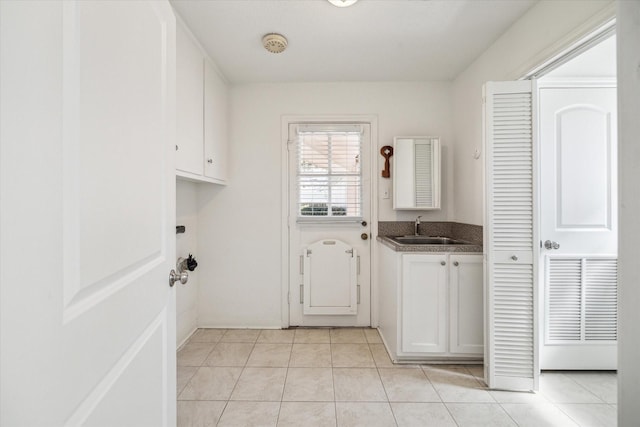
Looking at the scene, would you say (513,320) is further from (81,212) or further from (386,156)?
(81,212)

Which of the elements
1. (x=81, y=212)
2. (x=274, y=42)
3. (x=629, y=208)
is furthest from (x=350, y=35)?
(x=81, y=212)

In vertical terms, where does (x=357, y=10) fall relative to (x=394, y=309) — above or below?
above

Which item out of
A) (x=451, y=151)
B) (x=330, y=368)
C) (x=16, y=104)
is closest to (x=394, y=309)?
(x=330, y=368)

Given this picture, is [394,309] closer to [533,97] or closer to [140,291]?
[533,97]

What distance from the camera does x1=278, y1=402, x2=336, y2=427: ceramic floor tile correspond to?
63.1 inches

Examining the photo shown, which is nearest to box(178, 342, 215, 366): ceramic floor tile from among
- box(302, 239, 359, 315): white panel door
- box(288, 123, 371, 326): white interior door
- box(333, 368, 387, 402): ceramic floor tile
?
box(288, 123, 371, 326): white interior door

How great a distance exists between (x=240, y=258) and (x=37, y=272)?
2581mm

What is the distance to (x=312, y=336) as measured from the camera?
Answer: 8.96 ft

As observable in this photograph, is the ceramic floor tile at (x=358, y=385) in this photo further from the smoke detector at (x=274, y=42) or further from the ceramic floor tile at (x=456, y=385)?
the smoke detector at (x=274, y=42)

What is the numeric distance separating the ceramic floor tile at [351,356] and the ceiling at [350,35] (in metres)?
2.40

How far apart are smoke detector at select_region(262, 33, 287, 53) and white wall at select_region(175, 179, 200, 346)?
4.29ft

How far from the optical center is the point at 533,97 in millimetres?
1838

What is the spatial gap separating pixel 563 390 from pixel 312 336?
182 centimetres

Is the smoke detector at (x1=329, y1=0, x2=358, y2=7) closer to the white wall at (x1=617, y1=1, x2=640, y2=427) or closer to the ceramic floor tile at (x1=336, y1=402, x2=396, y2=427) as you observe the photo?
the white wall at (x1=617, y1=1, x2=640, y2=427)
